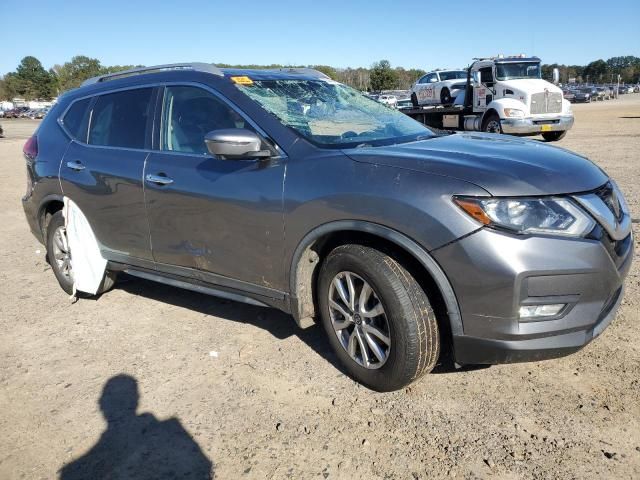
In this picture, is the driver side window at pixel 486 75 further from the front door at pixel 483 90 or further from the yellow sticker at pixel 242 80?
the yellow sticker at pixel 242 80

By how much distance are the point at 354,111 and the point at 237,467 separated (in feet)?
8.14

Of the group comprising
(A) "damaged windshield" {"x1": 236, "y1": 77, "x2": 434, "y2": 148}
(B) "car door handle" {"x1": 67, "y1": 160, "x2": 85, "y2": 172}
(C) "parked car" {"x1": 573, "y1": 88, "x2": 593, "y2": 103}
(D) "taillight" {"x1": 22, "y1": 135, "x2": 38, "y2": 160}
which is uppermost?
(A) "damaged windshield" {"x1": 236, "y1": 77, "x2": 434, "y2": 148}

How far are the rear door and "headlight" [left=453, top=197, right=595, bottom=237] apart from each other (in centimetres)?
242

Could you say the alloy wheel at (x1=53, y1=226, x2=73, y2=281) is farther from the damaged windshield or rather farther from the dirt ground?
the damaged windshield

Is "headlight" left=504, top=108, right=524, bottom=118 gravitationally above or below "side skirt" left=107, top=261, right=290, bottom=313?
above

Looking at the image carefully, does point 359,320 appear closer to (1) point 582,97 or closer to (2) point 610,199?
(2) point 610,199

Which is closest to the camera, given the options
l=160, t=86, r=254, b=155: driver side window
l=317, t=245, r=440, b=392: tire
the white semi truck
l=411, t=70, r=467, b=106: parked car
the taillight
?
l=317, t=245, r=440, b=392: tire

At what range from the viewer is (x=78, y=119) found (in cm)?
458

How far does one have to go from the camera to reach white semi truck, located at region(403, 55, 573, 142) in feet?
52.9

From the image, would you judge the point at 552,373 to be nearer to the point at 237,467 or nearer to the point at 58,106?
the point at 237,467

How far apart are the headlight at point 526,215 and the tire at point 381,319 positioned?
0.51 metres

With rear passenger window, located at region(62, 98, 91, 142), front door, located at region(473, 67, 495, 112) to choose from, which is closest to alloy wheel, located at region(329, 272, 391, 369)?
rear passenger window, located at region(62, 98, 91, 142)

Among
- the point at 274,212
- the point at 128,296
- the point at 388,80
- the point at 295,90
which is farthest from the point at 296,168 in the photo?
the point at 388,80

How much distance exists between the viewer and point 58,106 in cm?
486
